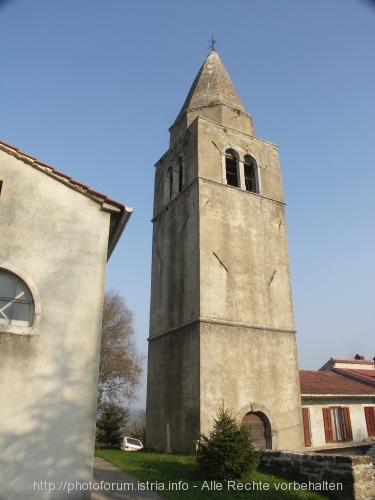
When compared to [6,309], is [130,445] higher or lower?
lower

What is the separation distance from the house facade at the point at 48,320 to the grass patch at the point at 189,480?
2.86 meters

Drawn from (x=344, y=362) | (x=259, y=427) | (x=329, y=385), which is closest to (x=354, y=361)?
(x=344, y=362)

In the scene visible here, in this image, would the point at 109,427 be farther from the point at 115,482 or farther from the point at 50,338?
the point at 50,338

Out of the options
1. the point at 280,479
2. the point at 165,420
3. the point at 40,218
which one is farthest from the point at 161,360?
the point at 40,218

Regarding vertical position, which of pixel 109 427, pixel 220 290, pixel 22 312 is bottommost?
pixel 109 427

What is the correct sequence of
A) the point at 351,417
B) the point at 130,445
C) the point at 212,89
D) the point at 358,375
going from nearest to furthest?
the point at 351,417 → the point at 130,445 → the point at 212,89 → the point at 358,375

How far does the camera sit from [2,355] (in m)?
6.89

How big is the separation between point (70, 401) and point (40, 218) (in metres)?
3.74

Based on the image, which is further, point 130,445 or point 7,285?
point 130,445

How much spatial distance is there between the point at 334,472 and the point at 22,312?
779 centimetres

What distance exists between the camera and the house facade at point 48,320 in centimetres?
660

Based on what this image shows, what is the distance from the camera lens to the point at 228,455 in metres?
9.72

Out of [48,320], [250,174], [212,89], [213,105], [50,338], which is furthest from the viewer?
[212,89]

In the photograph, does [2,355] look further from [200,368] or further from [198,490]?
[200,368]
